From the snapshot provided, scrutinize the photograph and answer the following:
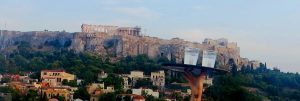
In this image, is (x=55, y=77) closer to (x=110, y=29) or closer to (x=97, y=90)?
(x=97, y=90)

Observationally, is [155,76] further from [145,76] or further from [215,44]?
[215,44]

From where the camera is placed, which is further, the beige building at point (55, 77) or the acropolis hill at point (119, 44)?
the acropolis hill at point (119, 44)

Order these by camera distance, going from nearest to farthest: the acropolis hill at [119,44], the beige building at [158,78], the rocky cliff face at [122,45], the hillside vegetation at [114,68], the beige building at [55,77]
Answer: the beige building at [55,77], the hillside vegetation at [114,68], the beige building at [158,78], the rocky cliff face at [122,45], the acropolis hill at [119,44]

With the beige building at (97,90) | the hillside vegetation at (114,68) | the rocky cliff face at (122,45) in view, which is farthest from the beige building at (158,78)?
the rocky cliff face at (122,45)

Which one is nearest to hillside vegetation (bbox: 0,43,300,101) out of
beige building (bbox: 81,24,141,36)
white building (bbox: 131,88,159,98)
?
white building (bbox: 131,88,159,98)

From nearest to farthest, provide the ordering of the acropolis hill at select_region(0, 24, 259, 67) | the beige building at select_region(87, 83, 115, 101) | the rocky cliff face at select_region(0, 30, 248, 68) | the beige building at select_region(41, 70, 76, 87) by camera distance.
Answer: the beige building at select_region(87, 83, 115, 101) → the beige building at select_region(41, 70, 76, 87) → the rocky cliff face at select_region(0, 30, 248, 68) → the acropolis hill at select_region(0, 24, 259, 67)

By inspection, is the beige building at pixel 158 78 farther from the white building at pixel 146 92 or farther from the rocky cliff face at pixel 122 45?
the rocky cliff face at pixel 122 45

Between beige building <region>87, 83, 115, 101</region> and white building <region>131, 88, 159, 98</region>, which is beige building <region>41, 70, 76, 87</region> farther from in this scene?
white building <region>131, 88, 159, 98</region>

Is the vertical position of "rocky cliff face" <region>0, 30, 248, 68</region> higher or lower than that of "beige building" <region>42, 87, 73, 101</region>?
higher

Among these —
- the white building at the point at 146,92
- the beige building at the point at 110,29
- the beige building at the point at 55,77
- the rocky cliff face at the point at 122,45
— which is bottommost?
the white building at the point at 146,92

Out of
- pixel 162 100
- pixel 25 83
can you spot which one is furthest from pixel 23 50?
pixel 162 100
